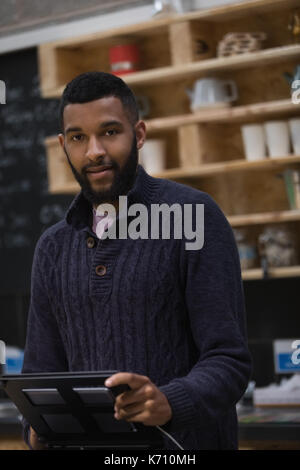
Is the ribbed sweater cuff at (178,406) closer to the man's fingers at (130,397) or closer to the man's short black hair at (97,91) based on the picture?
the man's fingers at (130,397)

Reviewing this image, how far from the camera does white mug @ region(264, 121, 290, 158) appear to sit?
3.77 meters

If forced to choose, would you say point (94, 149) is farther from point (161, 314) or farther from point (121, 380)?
point (121, 380)

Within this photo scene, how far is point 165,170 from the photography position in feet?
13.6

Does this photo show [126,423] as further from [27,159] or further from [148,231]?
[27,159]

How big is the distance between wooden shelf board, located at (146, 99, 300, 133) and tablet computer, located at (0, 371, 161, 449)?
249cm

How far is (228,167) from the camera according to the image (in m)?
3.86

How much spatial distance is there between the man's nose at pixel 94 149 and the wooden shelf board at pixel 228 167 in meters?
2.26

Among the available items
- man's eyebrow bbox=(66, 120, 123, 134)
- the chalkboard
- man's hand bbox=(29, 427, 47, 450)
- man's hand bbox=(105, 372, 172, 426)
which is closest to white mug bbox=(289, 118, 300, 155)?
the chalkboard

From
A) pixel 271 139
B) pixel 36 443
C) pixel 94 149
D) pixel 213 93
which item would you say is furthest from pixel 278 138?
pixel 36 443

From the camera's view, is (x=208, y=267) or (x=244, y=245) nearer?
(x=208, y=267)

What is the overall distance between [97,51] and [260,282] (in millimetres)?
1342

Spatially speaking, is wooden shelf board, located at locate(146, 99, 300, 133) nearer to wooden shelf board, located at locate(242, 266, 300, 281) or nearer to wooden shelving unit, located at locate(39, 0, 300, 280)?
wooden shelving unit, located at locate(39, 0, 300, 280)

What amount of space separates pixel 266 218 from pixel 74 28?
1377mm

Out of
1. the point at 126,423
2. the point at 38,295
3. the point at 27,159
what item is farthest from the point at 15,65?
the point at 126,423
